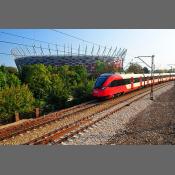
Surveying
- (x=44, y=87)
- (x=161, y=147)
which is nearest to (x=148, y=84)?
(x=44, y=87)

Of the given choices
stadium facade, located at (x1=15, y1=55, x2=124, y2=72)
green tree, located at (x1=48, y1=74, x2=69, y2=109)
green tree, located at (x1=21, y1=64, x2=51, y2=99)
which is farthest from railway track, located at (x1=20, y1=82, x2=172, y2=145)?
stadium facade, located at (x1=15, y1=55, x2=124, y2=72)

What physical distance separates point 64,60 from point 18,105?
38.8 meters

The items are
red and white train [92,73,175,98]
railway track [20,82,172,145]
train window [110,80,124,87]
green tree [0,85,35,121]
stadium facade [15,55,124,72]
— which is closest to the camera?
railway track [20,82,172,145]

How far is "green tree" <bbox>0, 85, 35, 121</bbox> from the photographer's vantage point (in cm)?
2077

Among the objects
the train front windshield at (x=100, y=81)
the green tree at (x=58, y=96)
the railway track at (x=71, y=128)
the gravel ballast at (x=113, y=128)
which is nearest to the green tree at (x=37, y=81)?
the green tree at (x=58, y=96)

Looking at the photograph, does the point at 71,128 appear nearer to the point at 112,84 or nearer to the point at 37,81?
the point at 112,84

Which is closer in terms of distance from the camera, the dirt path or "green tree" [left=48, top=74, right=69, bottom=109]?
the dirt path

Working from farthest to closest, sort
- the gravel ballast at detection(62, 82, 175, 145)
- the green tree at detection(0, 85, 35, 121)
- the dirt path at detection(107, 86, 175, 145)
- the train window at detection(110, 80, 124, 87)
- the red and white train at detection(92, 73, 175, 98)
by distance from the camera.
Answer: the train window at detection(110, 80, 124, 87) → the red and white train at detection(92, 73, 175, 98) → the green tree at detection(0, 85, 35, 121) → the dirt path at detection(107, 86, 175, 145) → the gravel ballast at detection(62, 82, 175, 145)

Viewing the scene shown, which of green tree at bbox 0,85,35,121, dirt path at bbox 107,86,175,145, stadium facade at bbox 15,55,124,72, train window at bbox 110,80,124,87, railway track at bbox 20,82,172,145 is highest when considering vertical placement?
stadium facade at bbox 15,55,124,72

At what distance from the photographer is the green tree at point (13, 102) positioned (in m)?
20.8

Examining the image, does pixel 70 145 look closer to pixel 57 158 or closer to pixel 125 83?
pixel 57 158

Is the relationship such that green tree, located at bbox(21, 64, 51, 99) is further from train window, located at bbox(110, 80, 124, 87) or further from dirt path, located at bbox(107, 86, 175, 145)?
dirt path, located at bbox(107, 86, 175, 145)

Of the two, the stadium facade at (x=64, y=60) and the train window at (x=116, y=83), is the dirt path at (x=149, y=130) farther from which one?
the stadium facade at (x=64, y=60)

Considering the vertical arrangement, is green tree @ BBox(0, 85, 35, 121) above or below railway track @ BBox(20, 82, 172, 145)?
above
